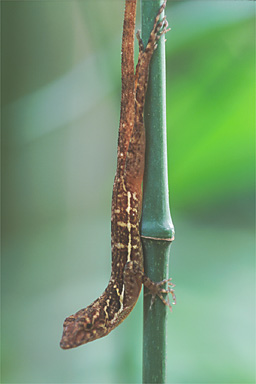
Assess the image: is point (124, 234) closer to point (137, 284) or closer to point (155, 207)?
point (137, 284)

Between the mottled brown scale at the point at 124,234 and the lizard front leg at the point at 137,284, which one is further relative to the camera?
the mottled brown scale at the point at 124,234

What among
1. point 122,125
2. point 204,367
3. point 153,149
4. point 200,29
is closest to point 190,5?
point 200,29

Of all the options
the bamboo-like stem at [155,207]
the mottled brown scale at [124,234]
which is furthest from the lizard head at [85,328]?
the bamboo-like stem at [155,207]

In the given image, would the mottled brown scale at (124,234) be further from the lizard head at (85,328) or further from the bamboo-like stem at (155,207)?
the bamboo-like stem at (155,207)

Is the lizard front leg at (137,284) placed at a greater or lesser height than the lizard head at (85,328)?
greater

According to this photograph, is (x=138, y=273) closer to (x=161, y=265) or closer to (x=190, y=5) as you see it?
(x=161, y=265)
